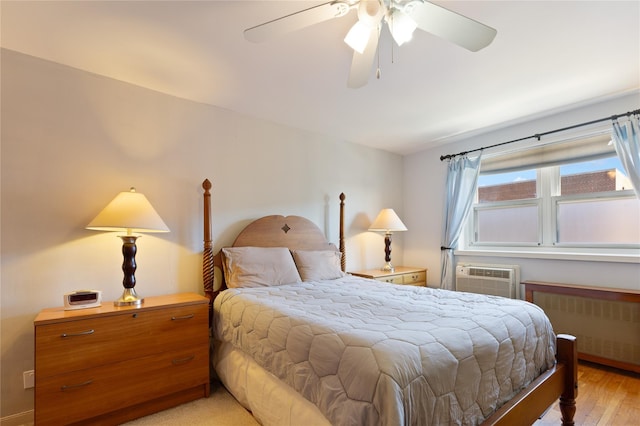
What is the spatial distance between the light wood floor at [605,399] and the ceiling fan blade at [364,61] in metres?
2.44

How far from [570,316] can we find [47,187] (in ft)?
14.9

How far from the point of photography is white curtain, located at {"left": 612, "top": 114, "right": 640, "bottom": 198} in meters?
2.59

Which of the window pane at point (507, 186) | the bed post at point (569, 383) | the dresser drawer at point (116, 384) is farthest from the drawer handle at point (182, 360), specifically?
the window pane at point (507, 186)

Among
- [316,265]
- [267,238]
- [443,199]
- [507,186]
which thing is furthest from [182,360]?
[507,186]

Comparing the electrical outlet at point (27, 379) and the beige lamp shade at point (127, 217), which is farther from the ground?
the beige lamp shade at point (127, 217)

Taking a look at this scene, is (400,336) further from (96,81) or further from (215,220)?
(96,81)

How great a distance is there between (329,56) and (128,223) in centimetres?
176

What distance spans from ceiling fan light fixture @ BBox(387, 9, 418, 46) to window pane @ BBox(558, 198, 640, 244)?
2.81m

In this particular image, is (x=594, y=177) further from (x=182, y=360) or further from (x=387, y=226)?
(x=182, y=360)

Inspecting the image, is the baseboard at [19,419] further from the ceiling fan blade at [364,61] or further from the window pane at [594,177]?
the window pane at [594,177]

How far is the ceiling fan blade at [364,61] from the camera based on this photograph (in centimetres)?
158

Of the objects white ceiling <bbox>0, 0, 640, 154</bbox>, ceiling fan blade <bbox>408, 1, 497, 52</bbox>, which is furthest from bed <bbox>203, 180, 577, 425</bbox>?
ceiling fan blade <bbox>408, 1, 497, 52</bbox>

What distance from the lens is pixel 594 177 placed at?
301 cm

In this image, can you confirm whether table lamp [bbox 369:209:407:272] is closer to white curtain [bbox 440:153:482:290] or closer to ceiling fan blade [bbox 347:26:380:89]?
white curtain [bbox 440:153:482:290]
